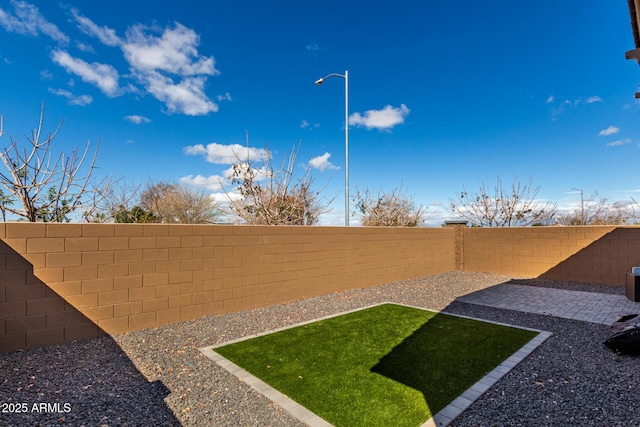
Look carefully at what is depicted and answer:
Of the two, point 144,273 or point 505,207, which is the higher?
point 505,207

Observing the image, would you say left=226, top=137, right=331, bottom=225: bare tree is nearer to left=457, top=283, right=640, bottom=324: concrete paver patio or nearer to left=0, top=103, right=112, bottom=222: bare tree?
left=0, top=103, right=112, bottom=222: bare tree

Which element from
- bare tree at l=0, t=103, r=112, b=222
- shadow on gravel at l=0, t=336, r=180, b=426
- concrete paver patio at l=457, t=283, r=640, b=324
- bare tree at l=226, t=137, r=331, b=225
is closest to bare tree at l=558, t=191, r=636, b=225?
concrete paver patio at l=457, t=283, r=640, b=324

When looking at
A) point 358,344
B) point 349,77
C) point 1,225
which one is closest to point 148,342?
point 1,225

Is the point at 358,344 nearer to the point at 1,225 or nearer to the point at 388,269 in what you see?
the point at 1,225

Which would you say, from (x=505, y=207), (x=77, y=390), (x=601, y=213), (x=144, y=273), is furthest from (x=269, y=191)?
(x=601, y=213)

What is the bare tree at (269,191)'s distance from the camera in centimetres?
1074

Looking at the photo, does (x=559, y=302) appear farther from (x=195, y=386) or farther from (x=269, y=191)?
(x=269, y=191)

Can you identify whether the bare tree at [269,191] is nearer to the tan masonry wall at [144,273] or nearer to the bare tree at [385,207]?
the tan masonry wall at [144,273]

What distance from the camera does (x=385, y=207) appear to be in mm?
17797

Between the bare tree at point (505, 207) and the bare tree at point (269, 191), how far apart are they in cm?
1120

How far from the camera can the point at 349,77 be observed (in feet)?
35.9

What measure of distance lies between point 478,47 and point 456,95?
230 centimetres

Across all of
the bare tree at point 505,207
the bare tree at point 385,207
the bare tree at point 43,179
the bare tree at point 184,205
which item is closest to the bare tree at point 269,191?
the bare tree at point 184,205

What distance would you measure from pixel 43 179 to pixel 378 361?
6.60 metres
